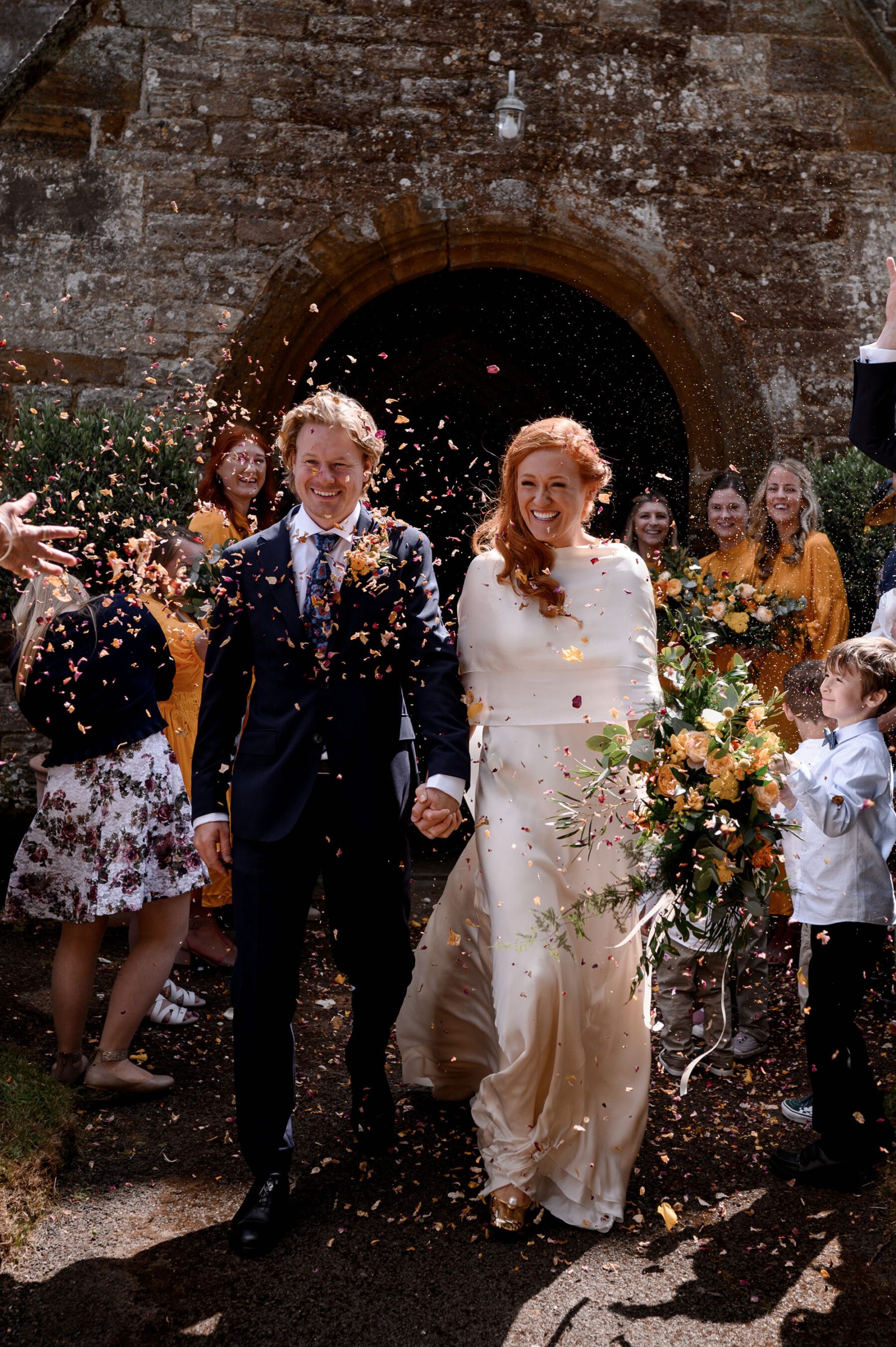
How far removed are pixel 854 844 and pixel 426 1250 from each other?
65.1 inches

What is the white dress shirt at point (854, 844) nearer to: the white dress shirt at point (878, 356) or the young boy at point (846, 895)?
the young boy at point (846, 895)

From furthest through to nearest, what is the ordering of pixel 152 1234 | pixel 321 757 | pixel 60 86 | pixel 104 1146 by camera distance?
1. pixel 60 86
2. pixel 104 1146
3. pixel 321 757
4. pixel 152 1234

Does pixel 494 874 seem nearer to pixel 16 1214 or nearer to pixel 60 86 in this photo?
pixel 16 1214

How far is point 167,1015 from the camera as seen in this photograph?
4328 millimetres

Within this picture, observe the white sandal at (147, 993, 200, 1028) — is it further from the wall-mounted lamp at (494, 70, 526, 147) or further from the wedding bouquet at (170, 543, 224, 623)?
the wall-mounted lamp at (494, 70, 526, 147)

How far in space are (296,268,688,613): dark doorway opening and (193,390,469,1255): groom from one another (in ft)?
12.8

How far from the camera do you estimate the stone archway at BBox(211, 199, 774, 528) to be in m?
6.50

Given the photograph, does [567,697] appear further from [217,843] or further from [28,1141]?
[28,1141]

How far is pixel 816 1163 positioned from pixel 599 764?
4.33 feet

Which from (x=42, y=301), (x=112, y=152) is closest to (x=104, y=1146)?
(x=42, y=301)

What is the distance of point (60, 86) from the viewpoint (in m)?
6.39

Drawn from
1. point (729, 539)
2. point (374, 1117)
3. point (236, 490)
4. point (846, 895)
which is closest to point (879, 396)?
point (846, 895)

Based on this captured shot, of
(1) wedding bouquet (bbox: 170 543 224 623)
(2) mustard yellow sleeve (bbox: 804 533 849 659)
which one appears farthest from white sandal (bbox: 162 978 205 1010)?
(2) mustard yellow sleeve (bbox: 804 533 849 659)

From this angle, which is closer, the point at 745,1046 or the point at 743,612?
the point at 745,1046
